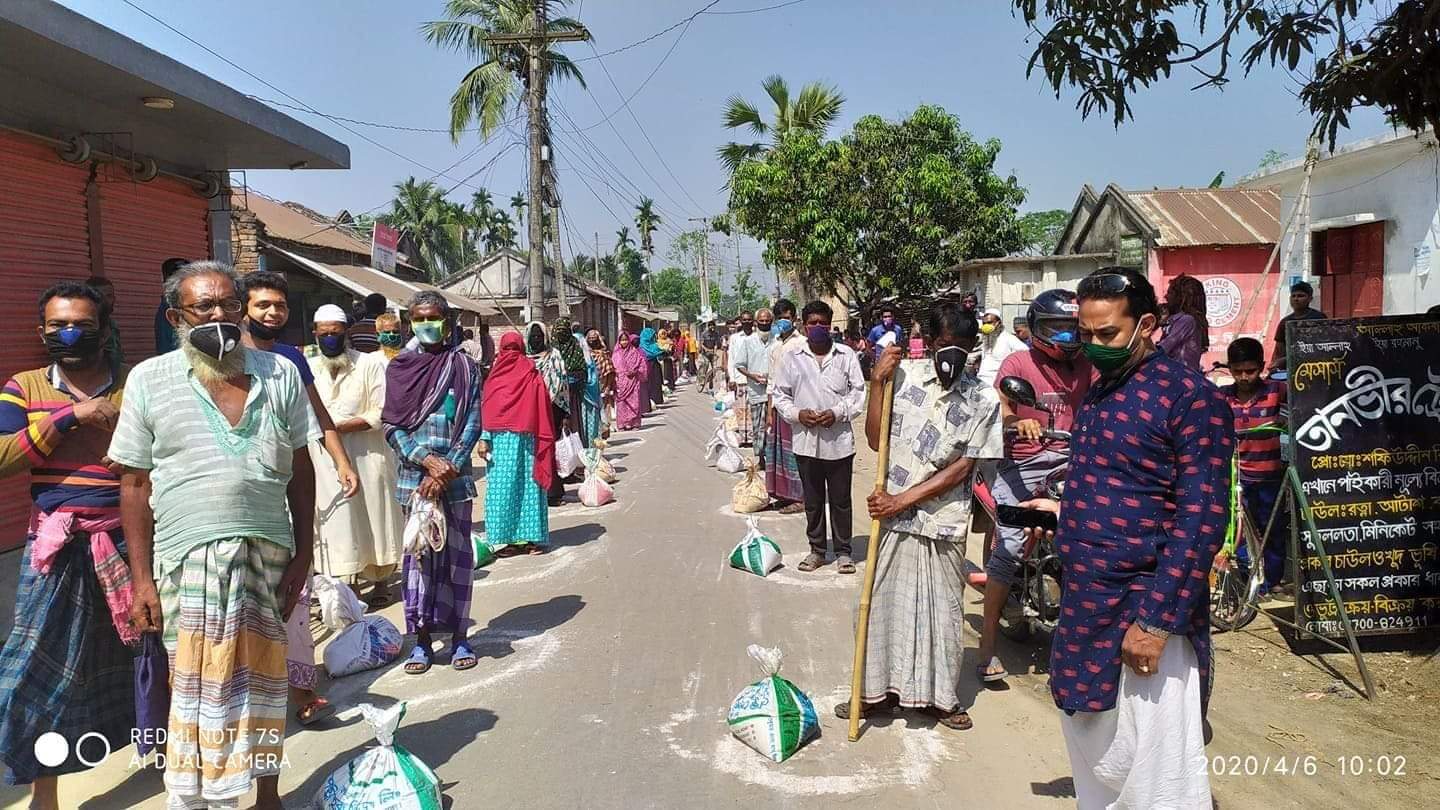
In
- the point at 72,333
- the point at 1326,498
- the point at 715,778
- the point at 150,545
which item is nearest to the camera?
the point at 150,545

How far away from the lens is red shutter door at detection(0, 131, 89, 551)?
658 cm

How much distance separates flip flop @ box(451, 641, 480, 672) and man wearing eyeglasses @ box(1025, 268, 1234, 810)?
3.37m

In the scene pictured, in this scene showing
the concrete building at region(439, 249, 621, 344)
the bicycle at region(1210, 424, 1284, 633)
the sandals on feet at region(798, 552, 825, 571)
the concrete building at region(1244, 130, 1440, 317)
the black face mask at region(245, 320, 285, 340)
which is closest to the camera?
the black face mask at region(245, 320, 285, 340)

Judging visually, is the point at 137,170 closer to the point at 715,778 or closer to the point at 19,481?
the point at 19,481

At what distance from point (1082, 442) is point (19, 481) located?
23.4 ft

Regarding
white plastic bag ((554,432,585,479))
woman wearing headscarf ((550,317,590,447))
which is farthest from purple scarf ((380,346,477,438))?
woman wearing headscarf ((550,317,590,447))

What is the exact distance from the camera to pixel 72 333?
→ 354 cm

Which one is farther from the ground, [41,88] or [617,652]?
[41,88]

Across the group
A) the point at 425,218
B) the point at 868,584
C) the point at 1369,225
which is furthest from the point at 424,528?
the point at 425,218

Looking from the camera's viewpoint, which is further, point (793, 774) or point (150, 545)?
point (793, 774)

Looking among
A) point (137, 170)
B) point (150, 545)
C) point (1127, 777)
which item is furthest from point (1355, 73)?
point (137, 170)

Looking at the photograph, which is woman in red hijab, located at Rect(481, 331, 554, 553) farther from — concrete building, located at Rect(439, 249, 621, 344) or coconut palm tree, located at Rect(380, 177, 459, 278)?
coconut palm tree, located at Rect(380, 177, 459, 278)

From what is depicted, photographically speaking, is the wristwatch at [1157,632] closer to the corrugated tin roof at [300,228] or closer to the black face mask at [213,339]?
the black face mask at [213,339]

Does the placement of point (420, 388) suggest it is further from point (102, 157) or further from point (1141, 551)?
point (102, 157)
